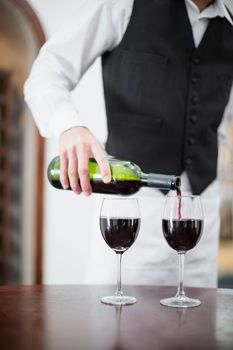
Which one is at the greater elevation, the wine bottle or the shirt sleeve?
the shirt sleeve

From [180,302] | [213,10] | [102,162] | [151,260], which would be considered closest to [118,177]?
[102,162]

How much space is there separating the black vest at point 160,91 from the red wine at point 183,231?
0.66 m

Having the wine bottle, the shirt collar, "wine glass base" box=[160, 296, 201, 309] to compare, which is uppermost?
the shirt collar

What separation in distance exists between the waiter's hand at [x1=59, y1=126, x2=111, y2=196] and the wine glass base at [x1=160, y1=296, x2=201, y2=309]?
31cm

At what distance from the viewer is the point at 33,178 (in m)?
4.13

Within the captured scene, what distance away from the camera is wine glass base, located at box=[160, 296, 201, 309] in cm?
119

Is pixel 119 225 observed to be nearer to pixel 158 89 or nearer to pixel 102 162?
pixel 102 162

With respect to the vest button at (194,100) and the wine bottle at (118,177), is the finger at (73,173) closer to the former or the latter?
the wine bottle at (118,177)

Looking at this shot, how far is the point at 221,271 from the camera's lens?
6.64m

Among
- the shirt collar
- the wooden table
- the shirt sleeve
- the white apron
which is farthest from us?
the shirt collar

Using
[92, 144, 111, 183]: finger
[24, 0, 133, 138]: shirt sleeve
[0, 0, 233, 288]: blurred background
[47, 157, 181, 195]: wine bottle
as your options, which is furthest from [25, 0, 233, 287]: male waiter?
[92, 144, 111, 183]: finger

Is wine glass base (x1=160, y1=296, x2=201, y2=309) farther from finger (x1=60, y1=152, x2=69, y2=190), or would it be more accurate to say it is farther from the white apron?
the white apron

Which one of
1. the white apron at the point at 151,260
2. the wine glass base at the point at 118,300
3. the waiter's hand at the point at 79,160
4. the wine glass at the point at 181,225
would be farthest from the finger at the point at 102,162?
the white apron at the point at 151,260

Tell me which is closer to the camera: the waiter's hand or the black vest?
the waiter's hand
